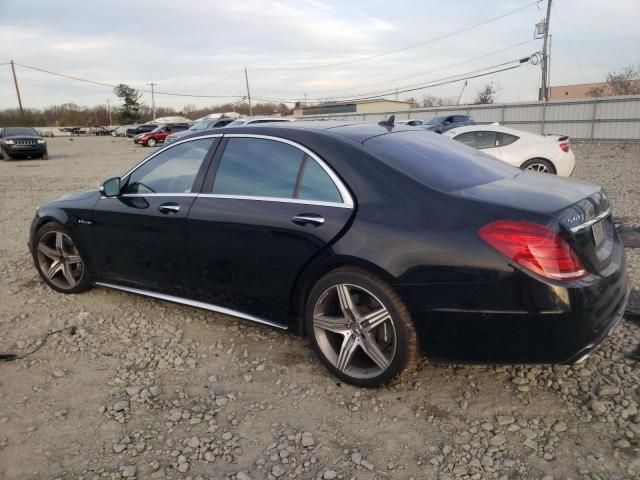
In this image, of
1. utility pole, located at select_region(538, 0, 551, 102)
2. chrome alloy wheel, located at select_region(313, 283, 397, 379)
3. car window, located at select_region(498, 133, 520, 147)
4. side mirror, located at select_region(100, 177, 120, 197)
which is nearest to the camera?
chrome alloy wheel, located at select_region(313, 283, 397, 379)

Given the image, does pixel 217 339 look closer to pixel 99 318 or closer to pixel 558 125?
pixel 99 318

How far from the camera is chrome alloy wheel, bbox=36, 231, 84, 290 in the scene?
461cm

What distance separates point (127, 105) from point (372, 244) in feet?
295

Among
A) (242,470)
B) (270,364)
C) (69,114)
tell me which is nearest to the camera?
(242,470)

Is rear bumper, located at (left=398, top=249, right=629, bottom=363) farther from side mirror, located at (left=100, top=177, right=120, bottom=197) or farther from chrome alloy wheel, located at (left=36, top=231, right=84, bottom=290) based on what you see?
chrome alloy wheel, located at (left=36, top=231, right=84, bottom=290)

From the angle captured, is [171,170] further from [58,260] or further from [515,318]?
[515,318]

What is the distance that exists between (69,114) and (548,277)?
105 meters

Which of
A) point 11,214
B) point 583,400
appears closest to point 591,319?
point 583,400

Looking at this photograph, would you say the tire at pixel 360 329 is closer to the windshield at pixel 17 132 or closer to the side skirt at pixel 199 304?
the side skirt at pixel 199 304

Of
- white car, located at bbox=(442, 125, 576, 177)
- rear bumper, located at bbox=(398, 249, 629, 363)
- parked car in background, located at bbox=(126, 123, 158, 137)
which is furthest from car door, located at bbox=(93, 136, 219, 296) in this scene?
parked car in background, located at bbox=(126, 123, 158, 137)

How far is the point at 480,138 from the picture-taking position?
406 inches

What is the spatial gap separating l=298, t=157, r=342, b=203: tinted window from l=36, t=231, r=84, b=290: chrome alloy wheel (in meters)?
2.50

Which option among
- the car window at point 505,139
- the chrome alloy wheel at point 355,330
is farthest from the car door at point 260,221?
the car window at point 505,139

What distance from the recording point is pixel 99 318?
4191 mm
